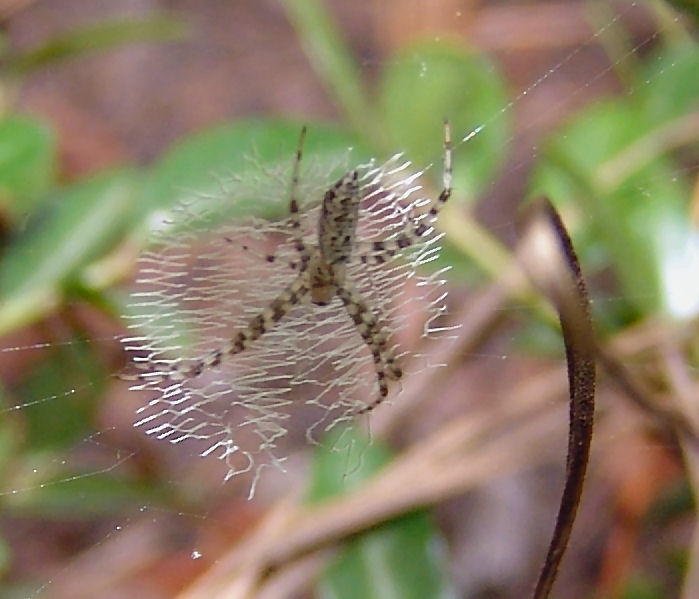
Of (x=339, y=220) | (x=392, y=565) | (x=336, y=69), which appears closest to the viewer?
(x=339, y=220)

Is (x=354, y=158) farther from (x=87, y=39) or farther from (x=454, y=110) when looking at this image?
(x=87, y=39)

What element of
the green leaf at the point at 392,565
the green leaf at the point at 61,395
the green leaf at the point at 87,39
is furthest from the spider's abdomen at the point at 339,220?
the green leaf at the point at 87,39

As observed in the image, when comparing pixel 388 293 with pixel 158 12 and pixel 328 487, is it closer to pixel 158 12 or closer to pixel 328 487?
pixel 328 487

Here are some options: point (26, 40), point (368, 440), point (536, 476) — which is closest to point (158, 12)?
point (26, 40)

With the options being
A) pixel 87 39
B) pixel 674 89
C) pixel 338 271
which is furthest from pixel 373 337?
pixel 87 39

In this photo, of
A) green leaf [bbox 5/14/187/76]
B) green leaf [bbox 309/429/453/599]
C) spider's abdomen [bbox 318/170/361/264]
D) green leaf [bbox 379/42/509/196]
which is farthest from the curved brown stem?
green leaf [bbox 5/14/187/76]

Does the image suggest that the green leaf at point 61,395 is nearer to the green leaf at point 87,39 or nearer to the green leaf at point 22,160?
the green leaf at point 22,160
